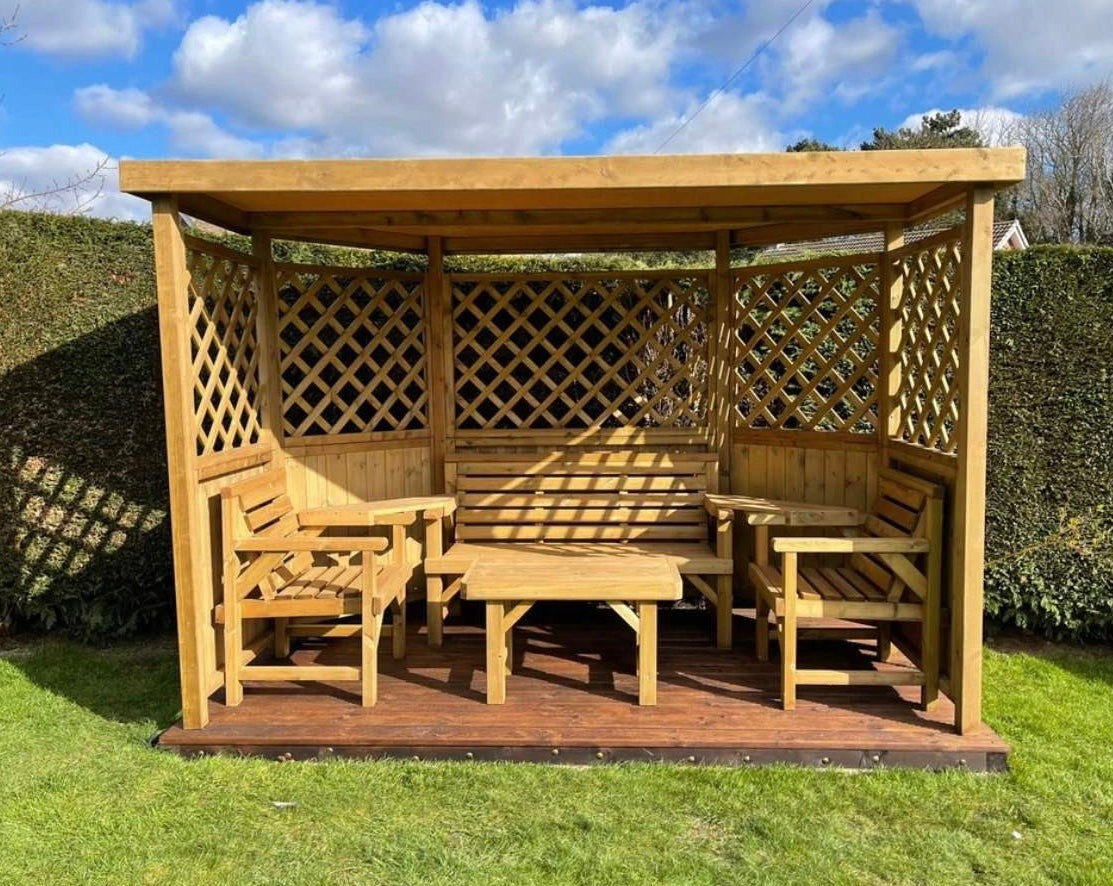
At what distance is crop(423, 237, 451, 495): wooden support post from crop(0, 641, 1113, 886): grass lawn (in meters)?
2.10

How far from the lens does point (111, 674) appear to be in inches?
147

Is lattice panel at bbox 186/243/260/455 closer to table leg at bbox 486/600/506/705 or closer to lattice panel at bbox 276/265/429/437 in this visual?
lattice panel at bbox 276/265/429/437

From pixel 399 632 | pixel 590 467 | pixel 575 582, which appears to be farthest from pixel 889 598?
pixel 399 632

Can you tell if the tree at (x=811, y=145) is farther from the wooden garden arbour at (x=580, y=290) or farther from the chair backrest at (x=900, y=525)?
the chair backrest at (x=900, y=525)

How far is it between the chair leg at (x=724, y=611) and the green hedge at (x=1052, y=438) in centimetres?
152

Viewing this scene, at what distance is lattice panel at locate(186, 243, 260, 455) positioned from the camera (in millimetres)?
3096

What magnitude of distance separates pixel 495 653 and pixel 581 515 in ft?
4.54

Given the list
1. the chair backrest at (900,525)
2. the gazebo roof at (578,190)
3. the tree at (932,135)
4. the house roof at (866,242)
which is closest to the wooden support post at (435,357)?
the gazebo roof at (578,190)

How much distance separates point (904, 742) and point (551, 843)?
139cm

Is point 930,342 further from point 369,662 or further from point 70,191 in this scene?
point 70,191

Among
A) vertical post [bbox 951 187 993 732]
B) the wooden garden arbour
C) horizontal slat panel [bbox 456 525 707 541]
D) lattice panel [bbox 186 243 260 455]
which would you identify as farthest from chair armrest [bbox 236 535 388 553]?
vertical post [bbox 951 187 993 732]

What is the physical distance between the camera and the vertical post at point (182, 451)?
277cm

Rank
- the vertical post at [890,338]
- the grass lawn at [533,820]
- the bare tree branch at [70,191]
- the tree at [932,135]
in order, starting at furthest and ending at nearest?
the tree at [932,135], the bare tree branch at [70,191], the vertical post at [890,338], the grass lawn at [533,820]

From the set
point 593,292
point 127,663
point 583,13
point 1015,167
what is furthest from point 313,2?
point 1015,167
